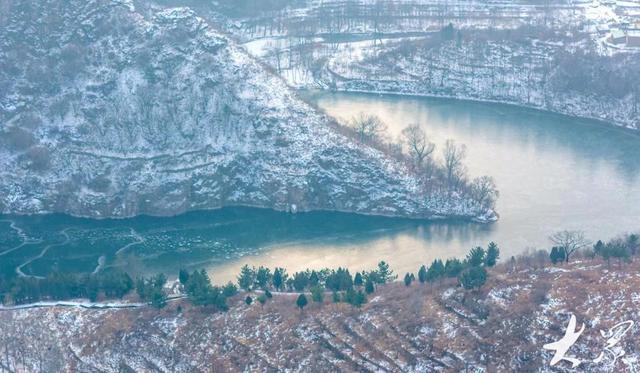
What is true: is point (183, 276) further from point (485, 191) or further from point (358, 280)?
point (485, 191)

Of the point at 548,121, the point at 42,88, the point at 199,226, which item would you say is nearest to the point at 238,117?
the point at 199,226

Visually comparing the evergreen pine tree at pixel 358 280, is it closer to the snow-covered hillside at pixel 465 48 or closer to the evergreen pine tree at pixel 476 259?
the evergreen pine tree at pixel 476 259

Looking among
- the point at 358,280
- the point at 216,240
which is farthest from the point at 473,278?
the point at 216,240

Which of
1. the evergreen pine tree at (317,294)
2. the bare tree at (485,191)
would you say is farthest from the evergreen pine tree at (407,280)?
the bare tree at (485,191)

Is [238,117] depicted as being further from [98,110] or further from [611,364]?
[611,364]

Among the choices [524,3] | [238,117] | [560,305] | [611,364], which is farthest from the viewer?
[524,3]

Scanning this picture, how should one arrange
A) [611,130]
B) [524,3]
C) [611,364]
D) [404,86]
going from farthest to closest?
[524,3] < [404,86] < [611,130] < [611,364]

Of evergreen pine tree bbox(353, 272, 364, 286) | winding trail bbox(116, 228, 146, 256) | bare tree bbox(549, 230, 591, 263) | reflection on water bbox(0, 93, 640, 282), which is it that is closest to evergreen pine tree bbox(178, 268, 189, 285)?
reflection on water bbox(0, 93, 640, 282)
